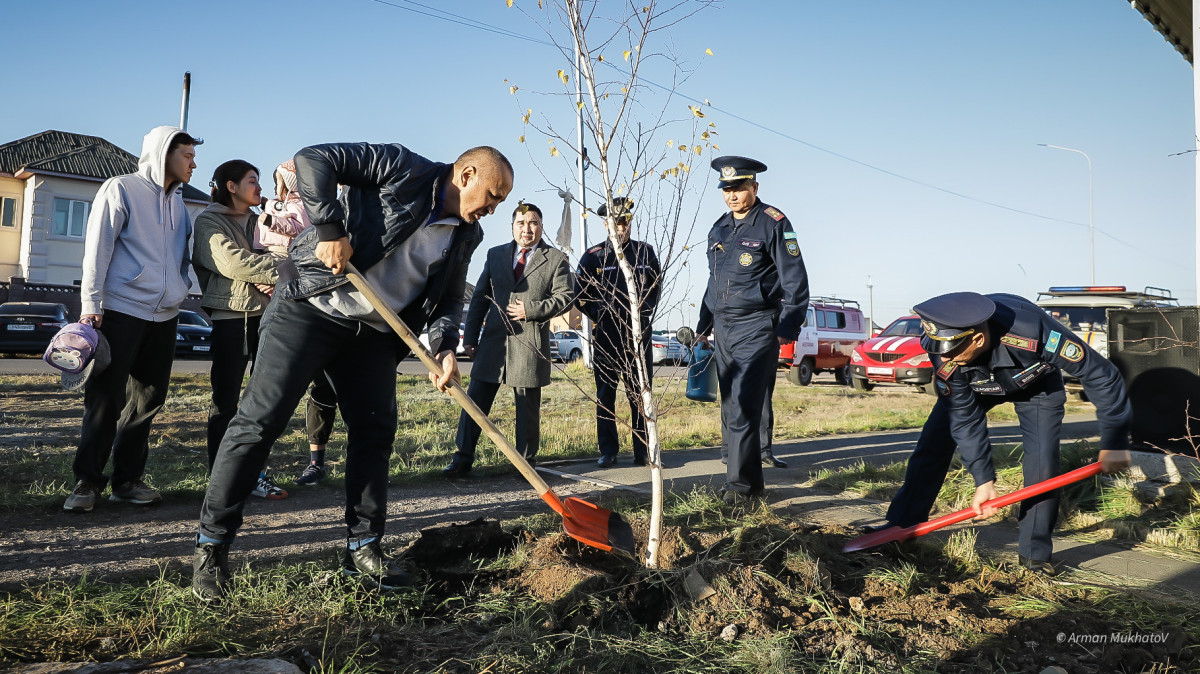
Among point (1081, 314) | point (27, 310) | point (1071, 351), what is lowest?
point (1071, 351)

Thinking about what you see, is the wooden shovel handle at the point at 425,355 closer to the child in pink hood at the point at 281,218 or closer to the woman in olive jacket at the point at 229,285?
the woman in olive jacket at the point at 229,285

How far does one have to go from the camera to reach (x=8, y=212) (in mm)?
30062

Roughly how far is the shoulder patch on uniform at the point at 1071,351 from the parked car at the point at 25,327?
20073 mm

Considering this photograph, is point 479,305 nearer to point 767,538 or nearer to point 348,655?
point 767,538

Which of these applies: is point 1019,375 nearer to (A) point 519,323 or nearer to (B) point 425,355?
(B) point 425,355

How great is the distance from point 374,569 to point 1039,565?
2.91m

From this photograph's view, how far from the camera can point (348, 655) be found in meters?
2.30

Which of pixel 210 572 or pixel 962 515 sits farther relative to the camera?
pixel 962 515

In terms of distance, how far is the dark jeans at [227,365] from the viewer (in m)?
4.39

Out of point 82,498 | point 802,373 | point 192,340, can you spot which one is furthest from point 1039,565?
point 192,340

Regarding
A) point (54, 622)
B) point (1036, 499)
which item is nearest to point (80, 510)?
point (54, 622)

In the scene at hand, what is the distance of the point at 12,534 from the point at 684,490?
12.0 ft

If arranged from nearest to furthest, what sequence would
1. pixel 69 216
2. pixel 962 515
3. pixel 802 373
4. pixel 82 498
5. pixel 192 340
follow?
pixel 962 515 < pixel 82 498 < pixel 802 373 < pixel 192 340 < pixel 69 216

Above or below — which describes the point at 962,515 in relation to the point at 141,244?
below
